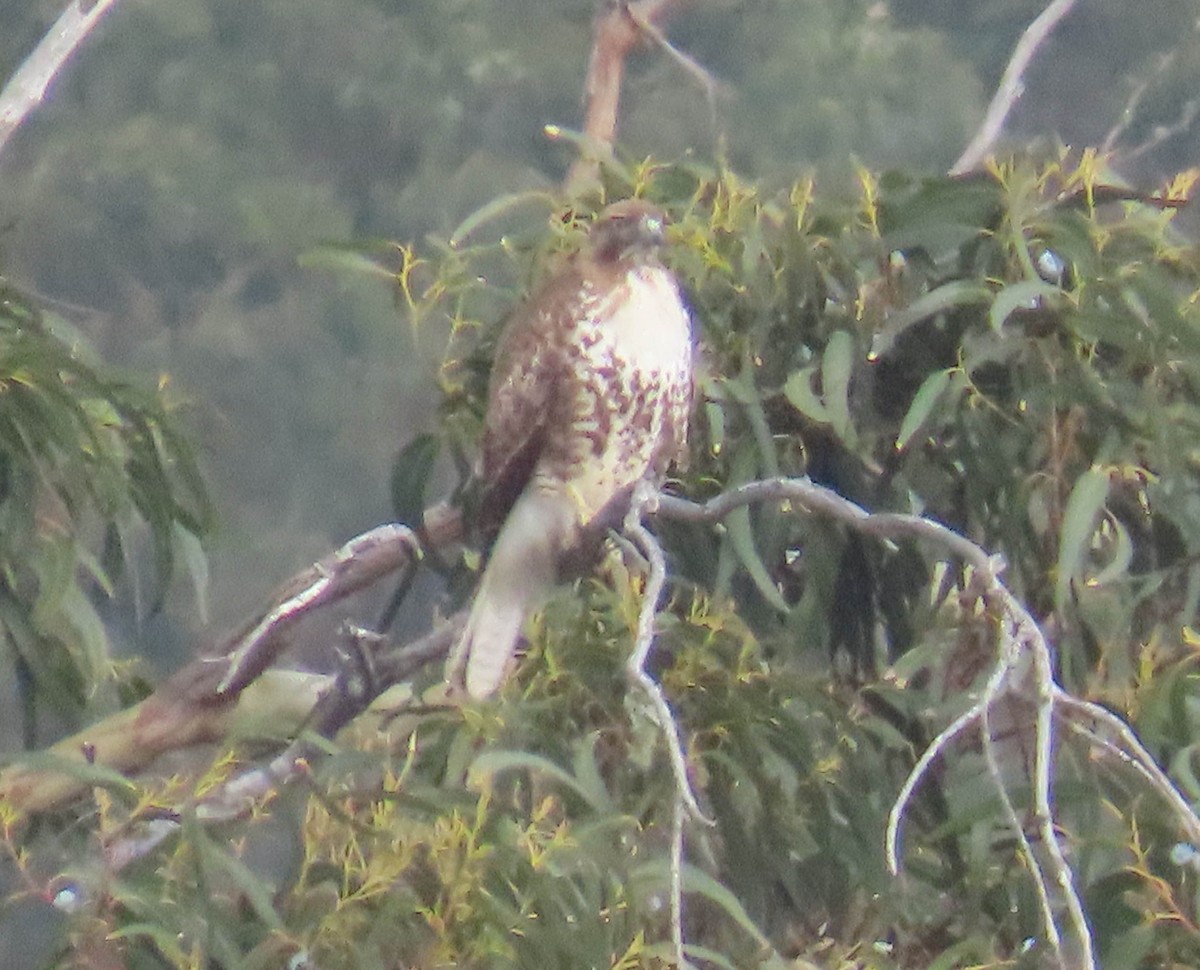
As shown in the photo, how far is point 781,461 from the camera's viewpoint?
1.15m

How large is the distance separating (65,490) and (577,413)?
0.33m

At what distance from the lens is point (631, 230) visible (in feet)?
3.91

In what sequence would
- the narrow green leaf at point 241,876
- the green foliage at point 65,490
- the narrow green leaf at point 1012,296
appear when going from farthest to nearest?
the green foliage at point 65,490 < the narrow green leaf at point 1012,296 < the narrow green leaf at point 241,876

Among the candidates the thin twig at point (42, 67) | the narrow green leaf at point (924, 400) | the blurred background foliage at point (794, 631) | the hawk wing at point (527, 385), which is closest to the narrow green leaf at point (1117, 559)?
the blurred background foliage at point (794, 631)

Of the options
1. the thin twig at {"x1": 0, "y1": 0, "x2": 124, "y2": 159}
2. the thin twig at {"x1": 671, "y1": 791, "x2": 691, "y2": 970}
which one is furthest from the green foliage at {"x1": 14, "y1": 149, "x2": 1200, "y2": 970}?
the thin twig at {"x1": 0, "y1": 0, "x2": 124, "y2": 159}

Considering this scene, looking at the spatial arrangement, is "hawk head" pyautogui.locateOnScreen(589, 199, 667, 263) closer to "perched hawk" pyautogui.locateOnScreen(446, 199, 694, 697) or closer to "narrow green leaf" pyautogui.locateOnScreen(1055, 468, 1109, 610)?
"perched hawk" pyautogui.locateOnScreen(446, 199, 694, 697)

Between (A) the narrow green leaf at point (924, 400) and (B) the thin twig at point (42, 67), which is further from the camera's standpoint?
(B) the thin twig at point (42, 67)

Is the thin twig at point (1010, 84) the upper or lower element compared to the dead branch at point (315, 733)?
upper

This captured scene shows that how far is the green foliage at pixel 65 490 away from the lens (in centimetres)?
113

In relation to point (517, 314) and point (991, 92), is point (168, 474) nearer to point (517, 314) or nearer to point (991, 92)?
point (517, 314)

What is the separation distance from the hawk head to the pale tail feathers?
185mm

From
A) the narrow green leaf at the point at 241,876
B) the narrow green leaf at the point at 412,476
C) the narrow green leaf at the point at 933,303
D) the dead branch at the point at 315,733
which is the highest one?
the narrow green leaf at the point at 933,303

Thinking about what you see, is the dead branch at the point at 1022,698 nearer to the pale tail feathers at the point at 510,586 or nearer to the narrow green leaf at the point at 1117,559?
the narrow green leaf at the point at 1117,559

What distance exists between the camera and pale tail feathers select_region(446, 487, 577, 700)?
3.81ft
